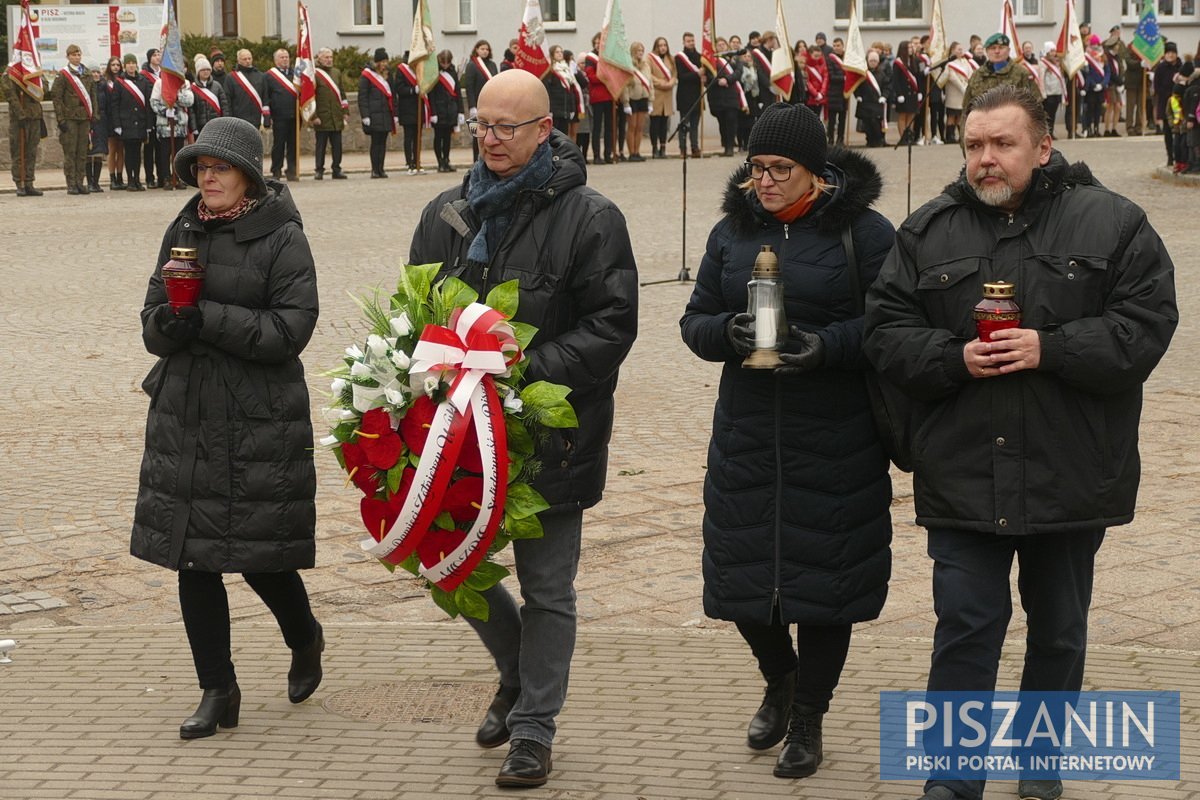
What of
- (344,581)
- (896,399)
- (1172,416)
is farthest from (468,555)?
(1172,416)

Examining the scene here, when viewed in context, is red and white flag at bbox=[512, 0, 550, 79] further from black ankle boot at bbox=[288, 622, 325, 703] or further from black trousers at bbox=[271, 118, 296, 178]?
black ankle boot at bbox=[288, 622, 325, 703]

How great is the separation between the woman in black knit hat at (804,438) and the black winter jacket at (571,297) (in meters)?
0.28

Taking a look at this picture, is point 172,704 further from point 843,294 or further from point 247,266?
point 843,294

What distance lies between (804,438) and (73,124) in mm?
23439

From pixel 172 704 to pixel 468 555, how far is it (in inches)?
58.2

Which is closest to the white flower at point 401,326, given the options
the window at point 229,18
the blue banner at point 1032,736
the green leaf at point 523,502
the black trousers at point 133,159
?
the green leaf at point 523,502

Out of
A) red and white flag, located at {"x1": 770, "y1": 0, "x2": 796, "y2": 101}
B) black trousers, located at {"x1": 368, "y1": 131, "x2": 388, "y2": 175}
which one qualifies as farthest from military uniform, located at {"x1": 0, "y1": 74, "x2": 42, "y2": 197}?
red and white flag, located at {"x1": 770, "y1": 0, "x2": 796, "y2": 101}

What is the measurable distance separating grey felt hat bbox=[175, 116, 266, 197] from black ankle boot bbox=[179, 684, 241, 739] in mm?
1542

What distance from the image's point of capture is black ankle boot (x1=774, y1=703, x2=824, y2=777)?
520 centimetres

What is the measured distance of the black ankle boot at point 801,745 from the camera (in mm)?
5203

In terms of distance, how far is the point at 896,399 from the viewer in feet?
16.6

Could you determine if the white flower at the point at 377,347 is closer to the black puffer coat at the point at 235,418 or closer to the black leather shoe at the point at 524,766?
the black puffer coat at the point at 235,418

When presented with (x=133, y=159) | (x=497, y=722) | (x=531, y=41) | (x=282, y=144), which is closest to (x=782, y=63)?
(x=531, y=41)

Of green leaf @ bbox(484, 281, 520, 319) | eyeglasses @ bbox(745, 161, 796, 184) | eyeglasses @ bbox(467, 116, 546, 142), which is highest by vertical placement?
eyeglasses @ bbox(467, 116, 546, 142)
